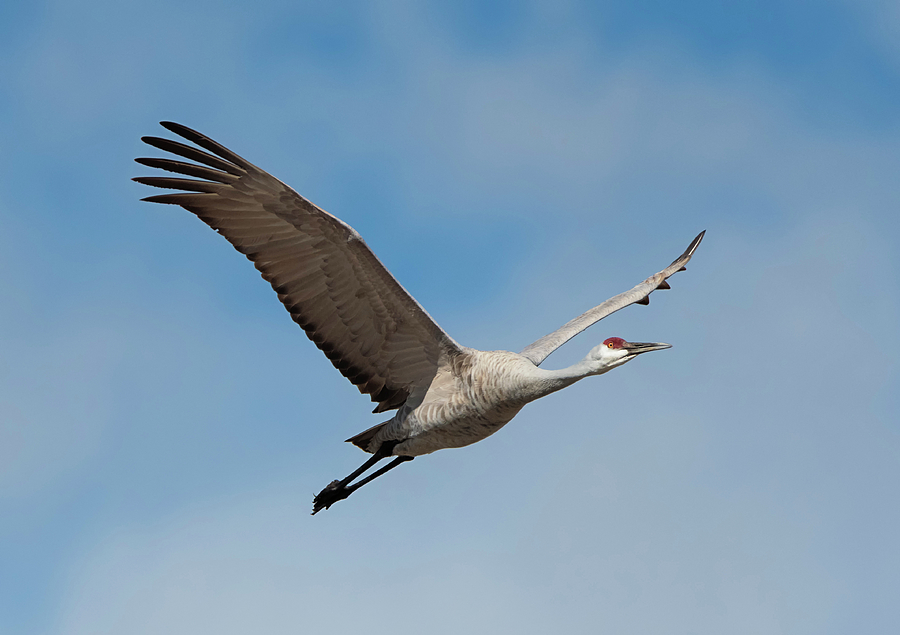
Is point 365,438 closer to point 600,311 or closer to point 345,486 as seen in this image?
point 345,486

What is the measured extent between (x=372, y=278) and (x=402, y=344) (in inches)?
43.0

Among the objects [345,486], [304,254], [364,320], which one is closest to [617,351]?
[364,320]

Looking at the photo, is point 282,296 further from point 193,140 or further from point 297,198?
point 193,140

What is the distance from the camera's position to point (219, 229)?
11.0 metres

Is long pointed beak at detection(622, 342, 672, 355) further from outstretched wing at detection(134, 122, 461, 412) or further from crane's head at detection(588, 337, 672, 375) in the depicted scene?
outstretched wing at detection(134, 122, 461, 412)

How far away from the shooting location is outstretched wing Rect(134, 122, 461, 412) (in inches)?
422

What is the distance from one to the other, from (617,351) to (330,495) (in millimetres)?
4761

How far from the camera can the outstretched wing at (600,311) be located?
1280 centimetres

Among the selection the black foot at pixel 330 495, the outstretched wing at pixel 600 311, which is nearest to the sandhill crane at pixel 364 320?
the black foot at pixel 330 495

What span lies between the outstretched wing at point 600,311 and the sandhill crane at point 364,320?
4.65 feet

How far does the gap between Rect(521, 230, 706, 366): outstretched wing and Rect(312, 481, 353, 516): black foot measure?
10.2 feet

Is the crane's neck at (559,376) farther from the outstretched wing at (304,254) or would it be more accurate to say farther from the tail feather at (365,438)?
the tail feather at (365,438)

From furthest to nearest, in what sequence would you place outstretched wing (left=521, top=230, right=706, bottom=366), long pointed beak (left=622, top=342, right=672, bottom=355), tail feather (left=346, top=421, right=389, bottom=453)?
outstretched wing (left=521, top=230, right=706, bottom=366) < tail feather (left=346, top=421, right=389, bottom=453) < long pointed beak (left=622, top=342, right=672, bottom=355)

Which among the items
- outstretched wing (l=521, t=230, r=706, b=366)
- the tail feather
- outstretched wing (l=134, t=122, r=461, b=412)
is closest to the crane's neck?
outstretched wing (l=134, t=122, r=461, b=412)
